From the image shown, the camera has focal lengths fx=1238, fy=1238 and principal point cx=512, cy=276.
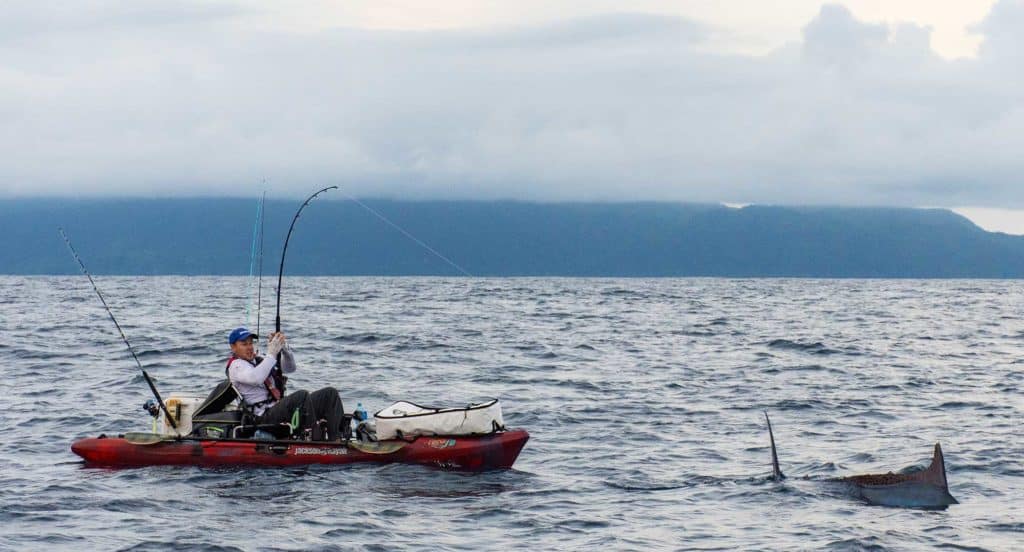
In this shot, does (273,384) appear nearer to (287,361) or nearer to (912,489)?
(287,361)

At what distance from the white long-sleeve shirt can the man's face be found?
64 millimetres

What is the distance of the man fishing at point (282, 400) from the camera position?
1516 cm

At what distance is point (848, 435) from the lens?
19000 millimetres

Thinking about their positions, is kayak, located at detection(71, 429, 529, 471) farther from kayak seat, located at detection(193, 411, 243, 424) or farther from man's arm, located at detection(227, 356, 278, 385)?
man's arm, located at detection(227, 356, 278, 385)

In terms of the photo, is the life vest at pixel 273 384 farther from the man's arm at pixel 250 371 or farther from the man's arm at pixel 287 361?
the man's arm at pixel 250 371

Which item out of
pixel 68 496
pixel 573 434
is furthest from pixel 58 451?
pixel 573 434

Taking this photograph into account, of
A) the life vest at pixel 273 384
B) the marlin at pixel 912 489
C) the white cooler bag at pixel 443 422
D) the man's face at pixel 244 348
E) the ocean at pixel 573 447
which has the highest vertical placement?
the man's face at pixel 244 348

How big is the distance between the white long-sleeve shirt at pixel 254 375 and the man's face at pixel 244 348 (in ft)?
0.21

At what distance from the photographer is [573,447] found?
17.8m

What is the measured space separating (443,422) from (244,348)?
8.49ft

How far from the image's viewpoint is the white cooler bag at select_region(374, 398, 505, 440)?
1523 centimetres

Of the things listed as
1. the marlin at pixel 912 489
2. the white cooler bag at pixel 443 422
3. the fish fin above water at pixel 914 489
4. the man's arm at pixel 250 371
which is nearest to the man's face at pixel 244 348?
the man's arm at pixel 250 371

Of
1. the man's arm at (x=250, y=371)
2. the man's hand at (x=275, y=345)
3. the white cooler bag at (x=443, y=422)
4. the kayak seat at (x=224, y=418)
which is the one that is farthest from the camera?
the kayak seat at (x=224, y=418)

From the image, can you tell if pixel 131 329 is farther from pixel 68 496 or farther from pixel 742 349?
pixel 68 496
